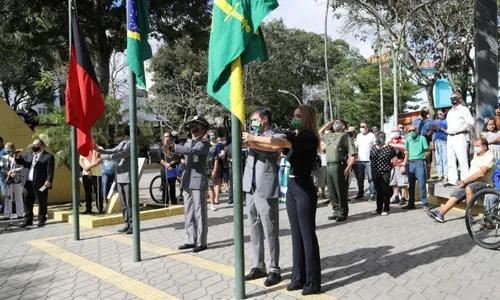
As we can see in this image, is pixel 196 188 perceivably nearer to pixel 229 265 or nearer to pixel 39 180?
pixel 229 265

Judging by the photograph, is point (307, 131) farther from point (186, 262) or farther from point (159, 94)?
point (159, 94)

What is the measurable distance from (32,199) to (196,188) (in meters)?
4.73

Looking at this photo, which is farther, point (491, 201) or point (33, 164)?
point (33, 164)

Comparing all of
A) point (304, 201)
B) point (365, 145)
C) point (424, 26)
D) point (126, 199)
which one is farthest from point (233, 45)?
point (424, 26)

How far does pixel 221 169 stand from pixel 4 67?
18.9 meters

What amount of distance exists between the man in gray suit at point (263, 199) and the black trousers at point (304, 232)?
0.35 meters

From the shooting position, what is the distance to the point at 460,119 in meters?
8.81

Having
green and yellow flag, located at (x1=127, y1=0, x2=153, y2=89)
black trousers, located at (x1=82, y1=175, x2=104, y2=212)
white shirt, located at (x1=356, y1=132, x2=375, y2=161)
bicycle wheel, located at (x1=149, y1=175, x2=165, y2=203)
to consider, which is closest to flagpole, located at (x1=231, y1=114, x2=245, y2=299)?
green and yellow flag, located at (x1=127, y1=0, x2=153, y2=89)

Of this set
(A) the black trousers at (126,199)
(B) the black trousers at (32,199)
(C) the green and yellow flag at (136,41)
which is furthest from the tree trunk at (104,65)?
(C) the green and yellow flag at (136,41)

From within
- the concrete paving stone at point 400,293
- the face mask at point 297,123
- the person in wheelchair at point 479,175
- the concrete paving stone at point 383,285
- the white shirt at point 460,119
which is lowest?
the concrete paving stone at point 400,293

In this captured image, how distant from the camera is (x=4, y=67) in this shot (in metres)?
Result: 24.7

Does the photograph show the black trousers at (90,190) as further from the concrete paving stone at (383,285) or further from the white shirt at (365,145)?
the concrete paving stone at (383,285)

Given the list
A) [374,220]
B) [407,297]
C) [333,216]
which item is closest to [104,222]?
[333,216]

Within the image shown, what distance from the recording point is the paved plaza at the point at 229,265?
15.6 feet
